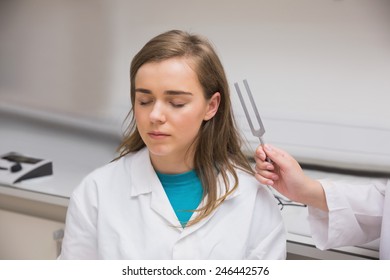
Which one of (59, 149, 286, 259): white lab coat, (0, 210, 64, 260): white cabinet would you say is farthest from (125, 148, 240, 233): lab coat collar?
(0, 210, 64, 260): white cabinet

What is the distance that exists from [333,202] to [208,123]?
1.23ft

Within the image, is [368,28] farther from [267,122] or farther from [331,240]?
[331,240]

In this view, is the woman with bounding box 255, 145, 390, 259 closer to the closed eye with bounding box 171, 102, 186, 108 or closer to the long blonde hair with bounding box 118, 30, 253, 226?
the long blonde hair with bounding box 118, 30, 253, 226

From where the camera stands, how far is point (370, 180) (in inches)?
54.2

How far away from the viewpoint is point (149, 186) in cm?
107

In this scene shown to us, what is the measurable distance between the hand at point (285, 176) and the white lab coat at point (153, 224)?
0.05 m

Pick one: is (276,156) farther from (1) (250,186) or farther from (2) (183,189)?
(2) (183,189)

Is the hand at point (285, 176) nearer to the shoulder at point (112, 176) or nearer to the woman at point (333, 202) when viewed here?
the woman at point (333, 202)

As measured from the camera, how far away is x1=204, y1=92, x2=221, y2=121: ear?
1053 mm

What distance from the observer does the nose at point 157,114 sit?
94 centimetres

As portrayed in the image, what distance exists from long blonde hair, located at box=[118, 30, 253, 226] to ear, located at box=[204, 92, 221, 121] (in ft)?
0.04

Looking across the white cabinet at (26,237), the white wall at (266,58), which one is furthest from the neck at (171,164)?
the white cabinet at (26,237)

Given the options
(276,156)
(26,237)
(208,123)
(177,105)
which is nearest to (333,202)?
(276,156)
